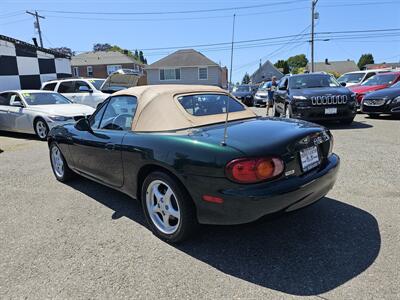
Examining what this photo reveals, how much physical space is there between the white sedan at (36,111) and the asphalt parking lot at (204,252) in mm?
4302

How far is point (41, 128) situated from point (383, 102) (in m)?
9.70

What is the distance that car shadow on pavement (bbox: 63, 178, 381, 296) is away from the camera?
91.8 inches

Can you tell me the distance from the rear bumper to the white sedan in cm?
657

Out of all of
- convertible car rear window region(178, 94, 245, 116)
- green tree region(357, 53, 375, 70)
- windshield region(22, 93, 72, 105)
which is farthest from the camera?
green tree region(357, 53, 375, 70)

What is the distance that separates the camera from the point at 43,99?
364 inches

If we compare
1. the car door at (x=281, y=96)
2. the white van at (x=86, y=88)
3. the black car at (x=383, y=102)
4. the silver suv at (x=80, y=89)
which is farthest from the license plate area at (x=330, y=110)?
the silver suv at (x=80, y=89)

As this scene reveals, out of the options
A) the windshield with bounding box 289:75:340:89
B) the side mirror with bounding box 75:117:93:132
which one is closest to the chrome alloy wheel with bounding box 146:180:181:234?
the side mirror with bounding box 75:117:93:132

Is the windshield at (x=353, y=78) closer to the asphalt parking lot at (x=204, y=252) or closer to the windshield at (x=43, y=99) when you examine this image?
the asphalt parking lot at (x=204, y=252)

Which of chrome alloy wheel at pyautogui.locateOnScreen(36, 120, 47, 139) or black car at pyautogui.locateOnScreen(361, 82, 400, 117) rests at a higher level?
black car at pyautogui.locateOnScreen(361, 82, 400, 117)

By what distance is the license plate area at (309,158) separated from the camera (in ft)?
8.88

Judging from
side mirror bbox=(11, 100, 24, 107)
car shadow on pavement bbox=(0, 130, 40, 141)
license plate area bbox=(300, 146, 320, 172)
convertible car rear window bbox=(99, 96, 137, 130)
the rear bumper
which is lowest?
car shadow on pavement bbox=(0, 130, 40, 141)

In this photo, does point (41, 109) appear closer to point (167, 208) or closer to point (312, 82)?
point (167, 208)

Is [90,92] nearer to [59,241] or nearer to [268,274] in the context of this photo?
[59,241]

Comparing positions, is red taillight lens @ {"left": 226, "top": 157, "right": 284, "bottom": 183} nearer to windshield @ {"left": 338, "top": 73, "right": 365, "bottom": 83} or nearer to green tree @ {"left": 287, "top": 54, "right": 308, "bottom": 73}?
windshield @ {"left": 338, "top": 73, "right": 365, "bottom": 83}
